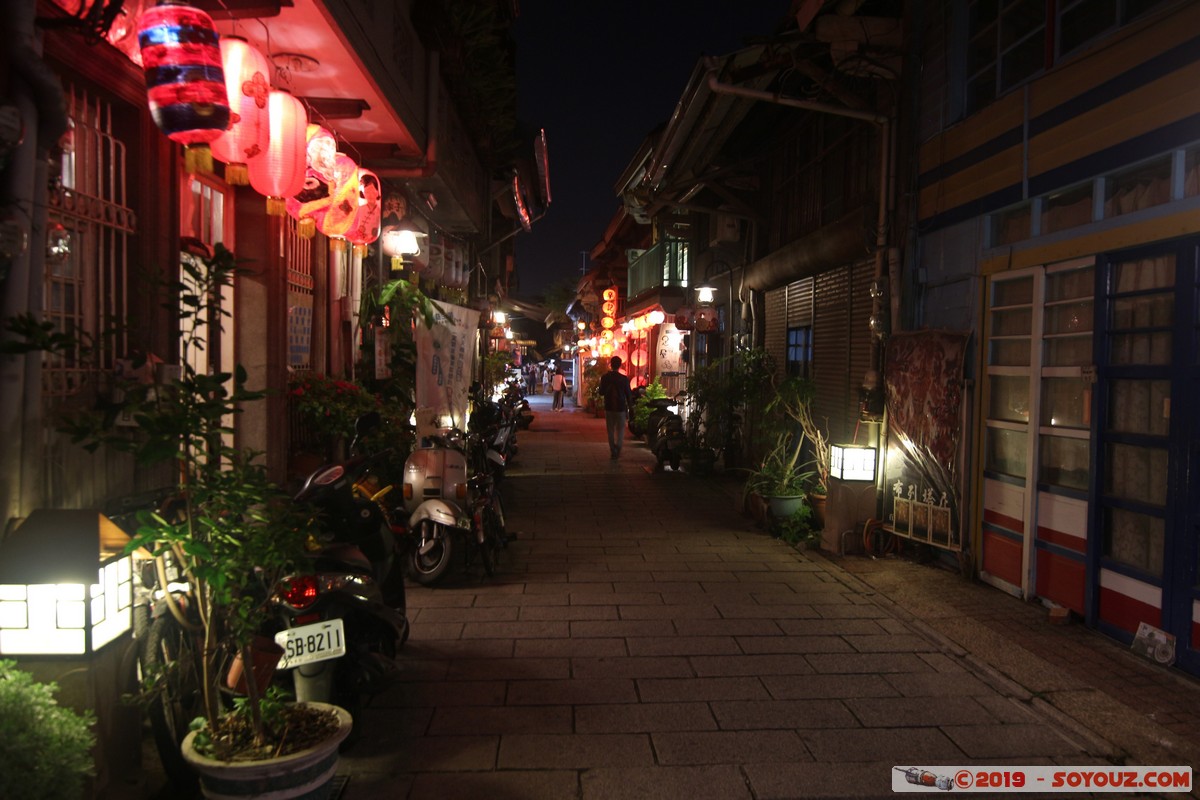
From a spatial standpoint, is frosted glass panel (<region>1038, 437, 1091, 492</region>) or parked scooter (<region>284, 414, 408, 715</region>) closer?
parked scooter (<region>284, 414, 408, 715</region>)

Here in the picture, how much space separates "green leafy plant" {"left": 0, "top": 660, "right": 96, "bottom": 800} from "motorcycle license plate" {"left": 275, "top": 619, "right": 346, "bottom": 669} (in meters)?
0.90

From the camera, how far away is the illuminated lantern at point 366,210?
26.7ft

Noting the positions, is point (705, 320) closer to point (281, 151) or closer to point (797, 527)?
point (797, 527)

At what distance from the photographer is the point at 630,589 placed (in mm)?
8445

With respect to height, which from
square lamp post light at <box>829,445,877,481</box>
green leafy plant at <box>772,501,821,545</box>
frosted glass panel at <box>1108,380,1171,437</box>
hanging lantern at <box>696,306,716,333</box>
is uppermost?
hanging lantern at <box>696,306,716,333</box>

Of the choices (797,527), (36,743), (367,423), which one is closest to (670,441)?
(797,527)

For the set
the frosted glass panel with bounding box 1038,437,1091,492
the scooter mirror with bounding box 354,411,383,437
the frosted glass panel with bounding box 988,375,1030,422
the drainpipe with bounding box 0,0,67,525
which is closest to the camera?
the drainpipe with bounding box 0,0,67,525

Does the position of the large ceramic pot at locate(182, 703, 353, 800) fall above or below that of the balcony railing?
below

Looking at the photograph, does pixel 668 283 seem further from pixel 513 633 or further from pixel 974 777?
pixel 974 777

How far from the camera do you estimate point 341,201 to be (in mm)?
7484

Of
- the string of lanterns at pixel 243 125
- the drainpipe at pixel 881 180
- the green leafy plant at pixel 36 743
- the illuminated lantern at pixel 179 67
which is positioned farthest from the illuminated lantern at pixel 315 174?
the drainpipe at pixel 881 180

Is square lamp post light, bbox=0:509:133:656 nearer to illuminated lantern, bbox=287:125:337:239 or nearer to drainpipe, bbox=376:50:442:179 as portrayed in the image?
illuminated lantern, bbox=287:125:337:239

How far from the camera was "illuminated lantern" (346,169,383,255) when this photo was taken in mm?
8148

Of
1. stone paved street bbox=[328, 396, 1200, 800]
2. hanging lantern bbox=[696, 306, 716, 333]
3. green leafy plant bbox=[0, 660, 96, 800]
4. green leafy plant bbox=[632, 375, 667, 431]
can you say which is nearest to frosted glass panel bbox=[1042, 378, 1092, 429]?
stone paved street bbox=[328, 396, 1200, 800]
